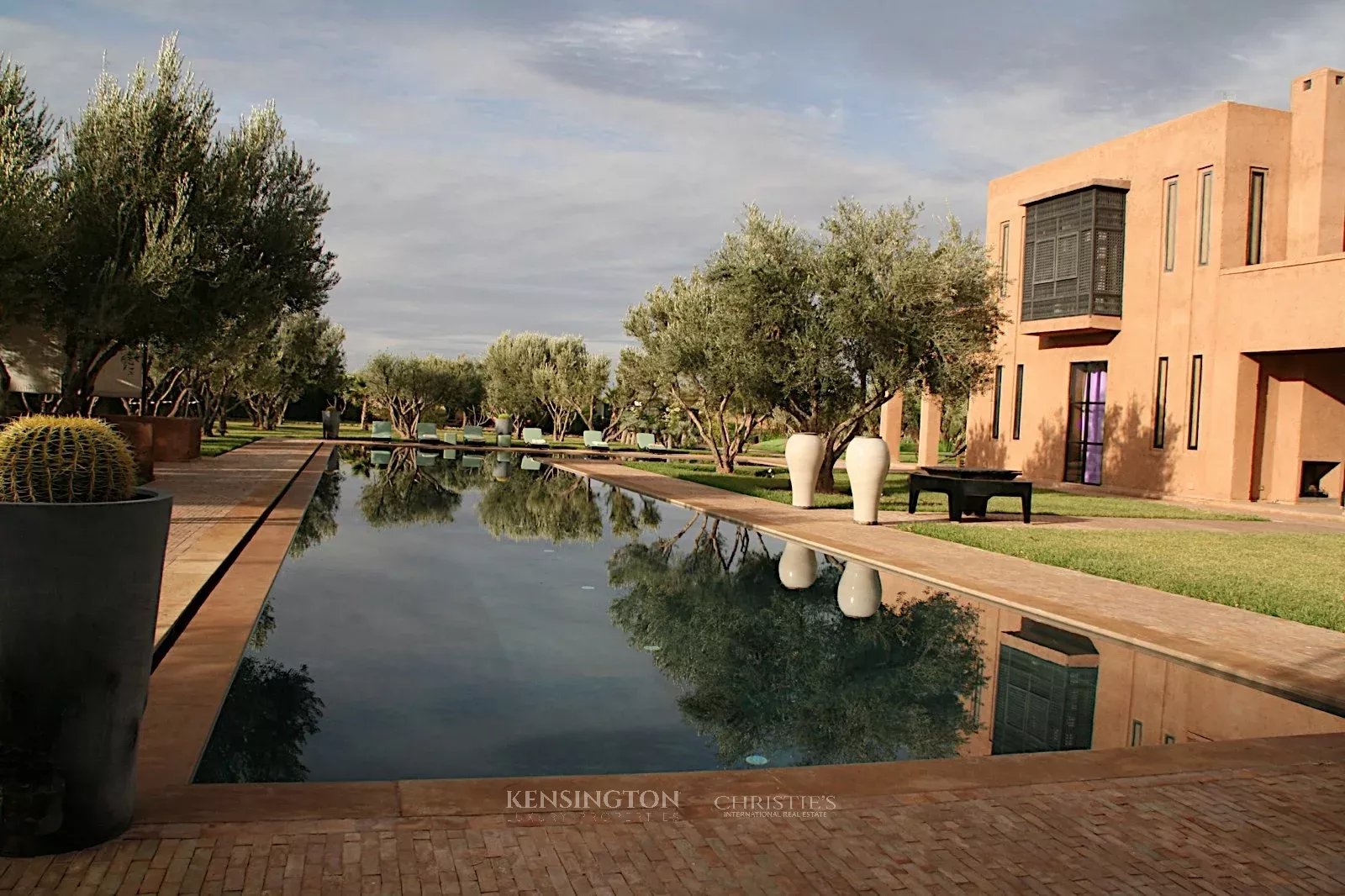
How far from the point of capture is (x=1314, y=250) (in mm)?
20578

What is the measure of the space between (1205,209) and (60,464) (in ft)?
75.9

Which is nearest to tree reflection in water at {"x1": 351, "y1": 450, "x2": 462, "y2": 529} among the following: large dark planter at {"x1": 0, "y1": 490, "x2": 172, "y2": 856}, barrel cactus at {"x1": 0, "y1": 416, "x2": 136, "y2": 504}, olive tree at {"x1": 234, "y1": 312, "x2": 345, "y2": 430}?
barrel cactus at {"x1": 0, "y1": 416, "x2": 136, "y2": 504}

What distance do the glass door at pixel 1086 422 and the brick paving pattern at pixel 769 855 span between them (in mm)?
22048

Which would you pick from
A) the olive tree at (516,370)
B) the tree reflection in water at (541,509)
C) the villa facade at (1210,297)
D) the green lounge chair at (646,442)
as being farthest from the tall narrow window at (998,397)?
the olive tree at (516,370)

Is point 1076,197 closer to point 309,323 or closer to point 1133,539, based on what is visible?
point 1133,539

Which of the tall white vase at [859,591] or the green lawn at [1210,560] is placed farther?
the green lawn at [1210,560]

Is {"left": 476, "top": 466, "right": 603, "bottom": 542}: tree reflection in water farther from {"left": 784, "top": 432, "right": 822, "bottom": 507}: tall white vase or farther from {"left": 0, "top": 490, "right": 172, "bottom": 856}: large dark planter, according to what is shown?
{"left": 0, "top": 490, "right": 172, "bottom": 856}: large dark planter

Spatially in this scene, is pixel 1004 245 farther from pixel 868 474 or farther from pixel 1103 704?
pixel 1103 704

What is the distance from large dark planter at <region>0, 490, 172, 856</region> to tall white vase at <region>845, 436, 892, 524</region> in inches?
451

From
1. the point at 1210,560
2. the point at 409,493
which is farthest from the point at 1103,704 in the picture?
the point at 409,493

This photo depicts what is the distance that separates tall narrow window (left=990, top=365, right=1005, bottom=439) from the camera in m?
26.7

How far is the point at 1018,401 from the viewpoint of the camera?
26422mm

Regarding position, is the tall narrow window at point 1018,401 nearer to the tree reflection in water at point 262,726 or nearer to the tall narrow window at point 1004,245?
the tall narrow window at point 1004,245

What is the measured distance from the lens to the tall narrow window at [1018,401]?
1037 inches
